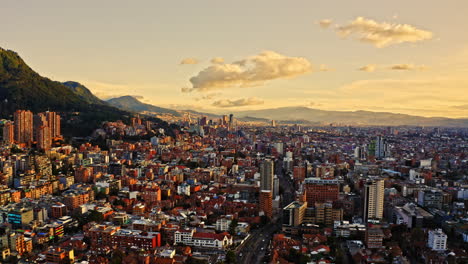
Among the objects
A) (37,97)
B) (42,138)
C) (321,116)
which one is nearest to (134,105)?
(321,116)

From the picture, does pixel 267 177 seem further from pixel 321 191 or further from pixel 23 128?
pixel 23 128

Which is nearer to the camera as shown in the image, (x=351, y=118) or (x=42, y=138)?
(x=42, y=138)

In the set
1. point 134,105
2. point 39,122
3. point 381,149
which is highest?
point 134,105

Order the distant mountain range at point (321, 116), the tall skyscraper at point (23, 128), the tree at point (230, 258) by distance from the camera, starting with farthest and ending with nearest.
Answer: the distant mountain range at point (321, 116) < the tall skyscraper at point (23, 128) < the tree at point (230, 258)

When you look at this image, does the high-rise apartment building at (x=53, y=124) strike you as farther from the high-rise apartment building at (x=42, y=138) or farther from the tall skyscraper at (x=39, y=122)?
the high-rise apartment building at (x=42, y=138)

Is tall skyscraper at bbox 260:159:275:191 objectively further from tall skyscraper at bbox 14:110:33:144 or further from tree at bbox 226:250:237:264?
tall skyscraper at bbox 14:110:33:144

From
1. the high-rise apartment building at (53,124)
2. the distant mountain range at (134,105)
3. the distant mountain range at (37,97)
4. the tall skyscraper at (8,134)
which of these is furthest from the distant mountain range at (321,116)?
the tall skyscraper at (8,134)
